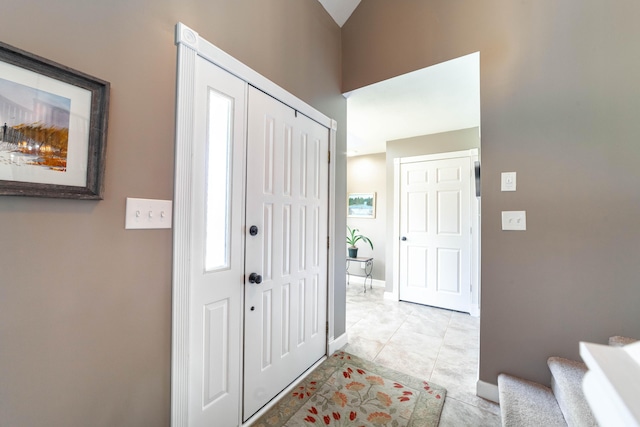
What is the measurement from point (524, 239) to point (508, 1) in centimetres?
163

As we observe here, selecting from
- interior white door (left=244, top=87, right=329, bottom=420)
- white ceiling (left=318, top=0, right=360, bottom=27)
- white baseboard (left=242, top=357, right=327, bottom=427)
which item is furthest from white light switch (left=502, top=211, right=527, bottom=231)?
white ceiling (left=318, top=0, right=360, bottom=27)

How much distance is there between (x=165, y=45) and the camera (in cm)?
116

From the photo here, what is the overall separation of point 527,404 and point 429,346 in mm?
1046

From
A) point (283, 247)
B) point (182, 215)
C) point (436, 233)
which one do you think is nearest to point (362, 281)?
point (436, 233)

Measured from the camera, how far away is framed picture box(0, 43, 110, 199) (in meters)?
0.79

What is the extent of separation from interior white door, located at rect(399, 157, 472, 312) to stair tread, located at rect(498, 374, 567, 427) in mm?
1864

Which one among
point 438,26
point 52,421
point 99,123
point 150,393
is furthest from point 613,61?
point 52,421

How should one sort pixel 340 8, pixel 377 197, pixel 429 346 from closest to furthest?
pixel 340 8 → pixel 429 346 → pixel 377 197

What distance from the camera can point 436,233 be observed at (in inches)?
143

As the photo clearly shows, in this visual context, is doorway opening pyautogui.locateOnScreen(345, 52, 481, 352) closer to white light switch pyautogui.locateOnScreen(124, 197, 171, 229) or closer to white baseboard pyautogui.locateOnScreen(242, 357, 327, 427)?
white baseboard pyautogui.locateOnScreen(242, 357, 327, 427)

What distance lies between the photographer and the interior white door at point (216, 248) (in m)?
1.28

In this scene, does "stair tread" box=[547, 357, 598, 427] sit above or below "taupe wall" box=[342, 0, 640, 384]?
below

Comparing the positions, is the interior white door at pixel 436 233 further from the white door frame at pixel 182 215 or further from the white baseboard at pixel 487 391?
the white door frame at pixel 182 215

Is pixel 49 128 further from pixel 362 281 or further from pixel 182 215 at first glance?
pixel 362 281
